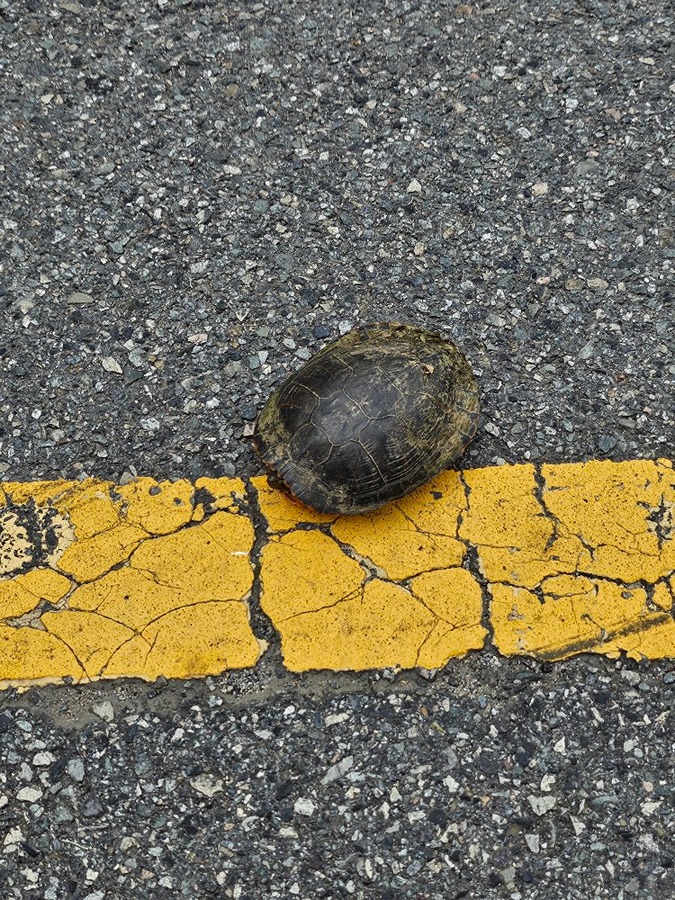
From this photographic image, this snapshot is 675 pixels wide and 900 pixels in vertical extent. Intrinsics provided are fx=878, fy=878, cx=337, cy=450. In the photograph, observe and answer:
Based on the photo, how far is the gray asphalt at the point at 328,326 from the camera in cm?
298

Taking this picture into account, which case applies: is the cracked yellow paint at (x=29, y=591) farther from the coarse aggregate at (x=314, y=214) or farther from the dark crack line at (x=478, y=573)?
the dark crack line at (x=478, y=573)

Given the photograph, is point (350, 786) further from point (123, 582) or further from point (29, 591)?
point (29, 591)

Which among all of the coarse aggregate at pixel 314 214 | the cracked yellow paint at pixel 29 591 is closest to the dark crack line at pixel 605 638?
the coarse aggregate at pixel 314 214

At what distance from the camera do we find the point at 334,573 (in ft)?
11.2

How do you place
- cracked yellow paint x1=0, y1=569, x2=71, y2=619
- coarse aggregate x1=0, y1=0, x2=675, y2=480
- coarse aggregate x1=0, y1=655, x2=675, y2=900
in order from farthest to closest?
coarse aggregate x1=0, y1=0, x2=675, y2=480
cracked yellow paint x1=0, y1=569, x2=71, y2=619
coarse aggregate x1=0, y1=655, x2=675, y2=900

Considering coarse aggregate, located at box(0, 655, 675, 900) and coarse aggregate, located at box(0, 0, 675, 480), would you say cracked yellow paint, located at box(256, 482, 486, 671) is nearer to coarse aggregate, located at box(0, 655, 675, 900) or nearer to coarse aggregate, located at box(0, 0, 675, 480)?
coarse aggregate, located at box(0, 655, 675, 900)

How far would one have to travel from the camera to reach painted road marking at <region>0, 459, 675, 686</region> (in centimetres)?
327

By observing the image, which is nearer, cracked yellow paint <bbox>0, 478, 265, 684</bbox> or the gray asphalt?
the gray asphalt

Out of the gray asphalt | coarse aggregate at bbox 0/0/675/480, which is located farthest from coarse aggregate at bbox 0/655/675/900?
coarse aggregate at bbox 0/0/675/480

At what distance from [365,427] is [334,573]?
0.59m

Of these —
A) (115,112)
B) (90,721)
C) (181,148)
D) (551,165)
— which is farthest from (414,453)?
(115,112)

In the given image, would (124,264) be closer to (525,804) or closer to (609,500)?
(609,500)

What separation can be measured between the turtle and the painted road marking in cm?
20

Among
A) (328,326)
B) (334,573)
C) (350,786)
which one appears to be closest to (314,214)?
(328,326)
